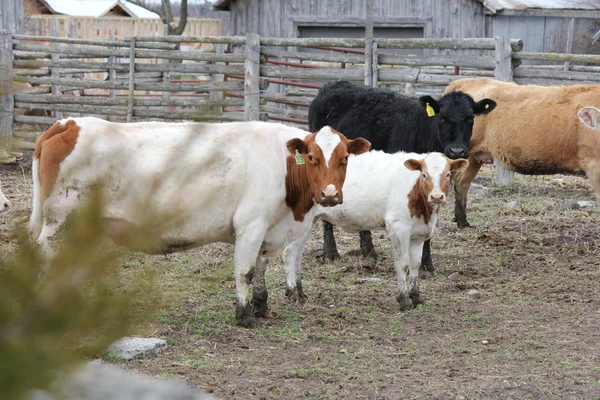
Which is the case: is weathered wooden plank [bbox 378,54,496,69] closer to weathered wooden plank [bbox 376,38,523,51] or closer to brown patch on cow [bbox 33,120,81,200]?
weathered wooden plank [bbox 376,38,523,51]

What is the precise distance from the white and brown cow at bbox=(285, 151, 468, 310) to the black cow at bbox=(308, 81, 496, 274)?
119 cm

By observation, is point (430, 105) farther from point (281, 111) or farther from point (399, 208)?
point (281, 111)

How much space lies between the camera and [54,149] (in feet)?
18.0

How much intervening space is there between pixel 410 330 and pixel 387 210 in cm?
110

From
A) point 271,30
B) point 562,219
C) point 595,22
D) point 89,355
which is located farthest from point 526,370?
point 595,22

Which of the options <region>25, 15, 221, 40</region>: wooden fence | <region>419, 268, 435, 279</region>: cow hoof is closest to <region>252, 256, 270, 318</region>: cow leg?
<region>419, 268, 435, 279</region>: cow hoof

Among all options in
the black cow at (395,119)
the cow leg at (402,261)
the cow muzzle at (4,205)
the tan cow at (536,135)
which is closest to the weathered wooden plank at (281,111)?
the tan cow at (536,135)

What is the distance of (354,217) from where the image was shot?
6.83m

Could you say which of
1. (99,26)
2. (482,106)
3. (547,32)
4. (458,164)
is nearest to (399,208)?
(458,164)

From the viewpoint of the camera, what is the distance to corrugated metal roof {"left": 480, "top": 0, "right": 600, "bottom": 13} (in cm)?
2178

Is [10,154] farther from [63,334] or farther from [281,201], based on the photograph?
[281,201]

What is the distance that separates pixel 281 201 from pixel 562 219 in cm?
560

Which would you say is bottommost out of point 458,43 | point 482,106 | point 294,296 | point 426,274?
point 426,274

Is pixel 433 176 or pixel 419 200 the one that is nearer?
pixel 433 176
